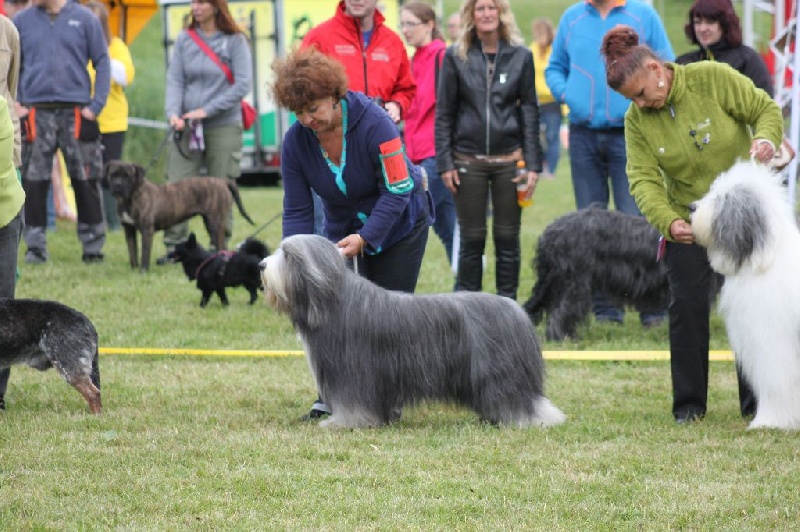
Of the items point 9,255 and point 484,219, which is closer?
point 9,255

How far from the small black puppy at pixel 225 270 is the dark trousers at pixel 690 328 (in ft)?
12.6

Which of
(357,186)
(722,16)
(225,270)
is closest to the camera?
(357,186)

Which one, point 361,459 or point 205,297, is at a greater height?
point 361,459

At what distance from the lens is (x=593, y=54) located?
7594mm

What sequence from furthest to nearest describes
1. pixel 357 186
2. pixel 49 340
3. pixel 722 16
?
pixel 722 16
pixel 49 340
pixel 357 186

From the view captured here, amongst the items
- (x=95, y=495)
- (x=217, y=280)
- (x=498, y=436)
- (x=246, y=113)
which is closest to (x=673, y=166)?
(x=498, y=436)

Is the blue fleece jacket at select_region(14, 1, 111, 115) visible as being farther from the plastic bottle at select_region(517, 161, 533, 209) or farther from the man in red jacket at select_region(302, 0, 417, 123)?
the plastic bottle at select_region(517, 161, 533, 209)

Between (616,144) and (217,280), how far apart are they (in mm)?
2995

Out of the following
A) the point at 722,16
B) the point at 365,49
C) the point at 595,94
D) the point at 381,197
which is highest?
the point at 722,16

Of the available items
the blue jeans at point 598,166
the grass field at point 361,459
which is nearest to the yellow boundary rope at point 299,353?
the grass field at point 361,459

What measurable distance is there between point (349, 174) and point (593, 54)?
2.94m

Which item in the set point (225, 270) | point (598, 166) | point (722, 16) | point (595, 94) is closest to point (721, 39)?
point (722, 16)

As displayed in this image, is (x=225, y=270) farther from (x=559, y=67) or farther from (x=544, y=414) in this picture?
(x=544, y=414)

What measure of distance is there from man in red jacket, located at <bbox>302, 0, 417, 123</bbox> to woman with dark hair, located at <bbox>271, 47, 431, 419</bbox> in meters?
1.94
